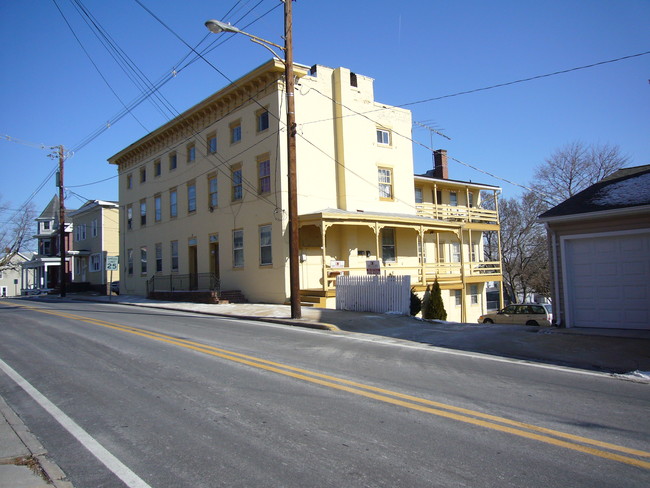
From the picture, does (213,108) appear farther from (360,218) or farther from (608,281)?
(608,281)

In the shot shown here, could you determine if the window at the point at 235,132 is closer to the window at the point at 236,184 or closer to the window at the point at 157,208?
the window at the point at 236,184

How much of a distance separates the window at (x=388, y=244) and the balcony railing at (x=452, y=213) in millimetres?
2576

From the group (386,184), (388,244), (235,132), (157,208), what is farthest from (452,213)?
(157,208)

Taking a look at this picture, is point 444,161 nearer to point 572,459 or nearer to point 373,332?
point 373,332

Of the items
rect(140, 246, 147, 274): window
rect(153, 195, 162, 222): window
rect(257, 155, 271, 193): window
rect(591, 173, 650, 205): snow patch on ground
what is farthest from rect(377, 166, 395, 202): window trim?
rect(140, 246, 147, 274): window

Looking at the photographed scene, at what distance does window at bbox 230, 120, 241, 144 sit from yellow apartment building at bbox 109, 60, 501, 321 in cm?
6

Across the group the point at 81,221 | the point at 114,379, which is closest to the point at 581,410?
the point at 114,379

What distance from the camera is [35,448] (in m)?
4.89

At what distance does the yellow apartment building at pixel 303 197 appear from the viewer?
72.1ft

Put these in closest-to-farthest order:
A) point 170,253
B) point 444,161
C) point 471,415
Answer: point 471,415
point 170,253
point 444,161

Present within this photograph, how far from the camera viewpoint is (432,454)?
4.47 m

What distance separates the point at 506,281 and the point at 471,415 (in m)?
40.4

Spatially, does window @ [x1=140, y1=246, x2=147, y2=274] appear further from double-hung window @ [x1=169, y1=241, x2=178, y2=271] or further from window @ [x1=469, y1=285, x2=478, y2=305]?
window @ [x1=469, y1=285, x2=478, y2=305]

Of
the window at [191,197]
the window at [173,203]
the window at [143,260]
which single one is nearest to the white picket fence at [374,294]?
the window at [191,197]
